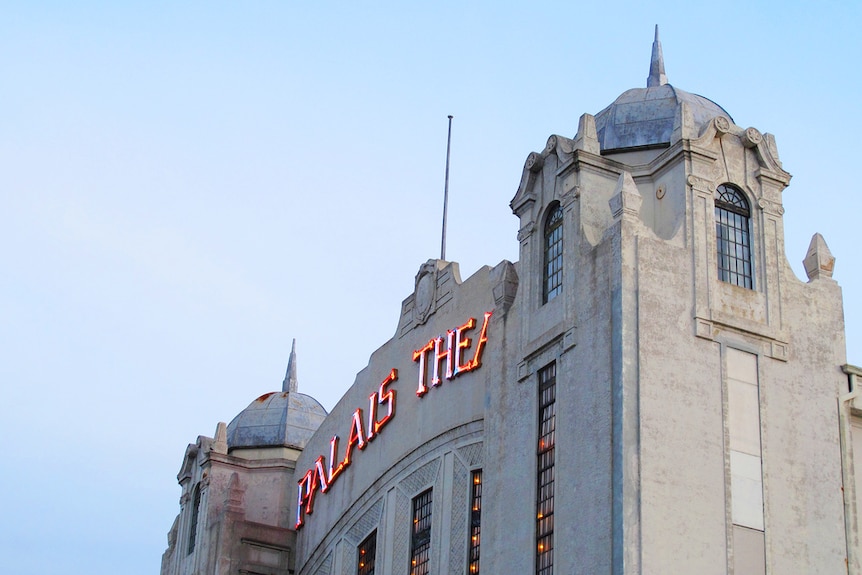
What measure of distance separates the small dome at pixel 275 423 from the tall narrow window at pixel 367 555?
36.5 ft

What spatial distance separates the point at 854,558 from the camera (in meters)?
35.1

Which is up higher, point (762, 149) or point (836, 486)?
point (762, 149)

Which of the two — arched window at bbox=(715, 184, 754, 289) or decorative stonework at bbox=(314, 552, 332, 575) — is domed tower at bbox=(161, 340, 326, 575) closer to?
decorative stonework at bbox=(314, 552, 332, 575)

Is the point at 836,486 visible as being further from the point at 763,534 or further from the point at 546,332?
the point at 546,332

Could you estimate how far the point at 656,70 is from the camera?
147 ft

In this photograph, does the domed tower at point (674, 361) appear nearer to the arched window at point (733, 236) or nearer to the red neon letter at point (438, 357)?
the arched window at point (733, 236)

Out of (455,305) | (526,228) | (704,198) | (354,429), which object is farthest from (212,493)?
(704,198)

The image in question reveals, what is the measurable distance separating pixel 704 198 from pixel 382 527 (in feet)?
51.1

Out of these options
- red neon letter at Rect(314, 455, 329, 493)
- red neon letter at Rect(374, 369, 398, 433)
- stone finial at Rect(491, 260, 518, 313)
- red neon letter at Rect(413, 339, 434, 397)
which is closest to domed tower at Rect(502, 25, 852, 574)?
stone finial at Rect(491, 260, 518, 313)

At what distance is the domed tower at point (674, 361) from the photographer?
1299 inches

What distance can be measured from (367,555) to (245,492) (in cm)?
926

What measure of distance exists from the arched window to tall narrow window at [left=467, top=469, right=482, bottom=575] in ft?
30.6

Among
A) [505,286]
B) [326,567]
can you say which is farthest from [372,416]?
[505,286]

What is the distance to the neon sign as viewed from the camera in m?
43.0
